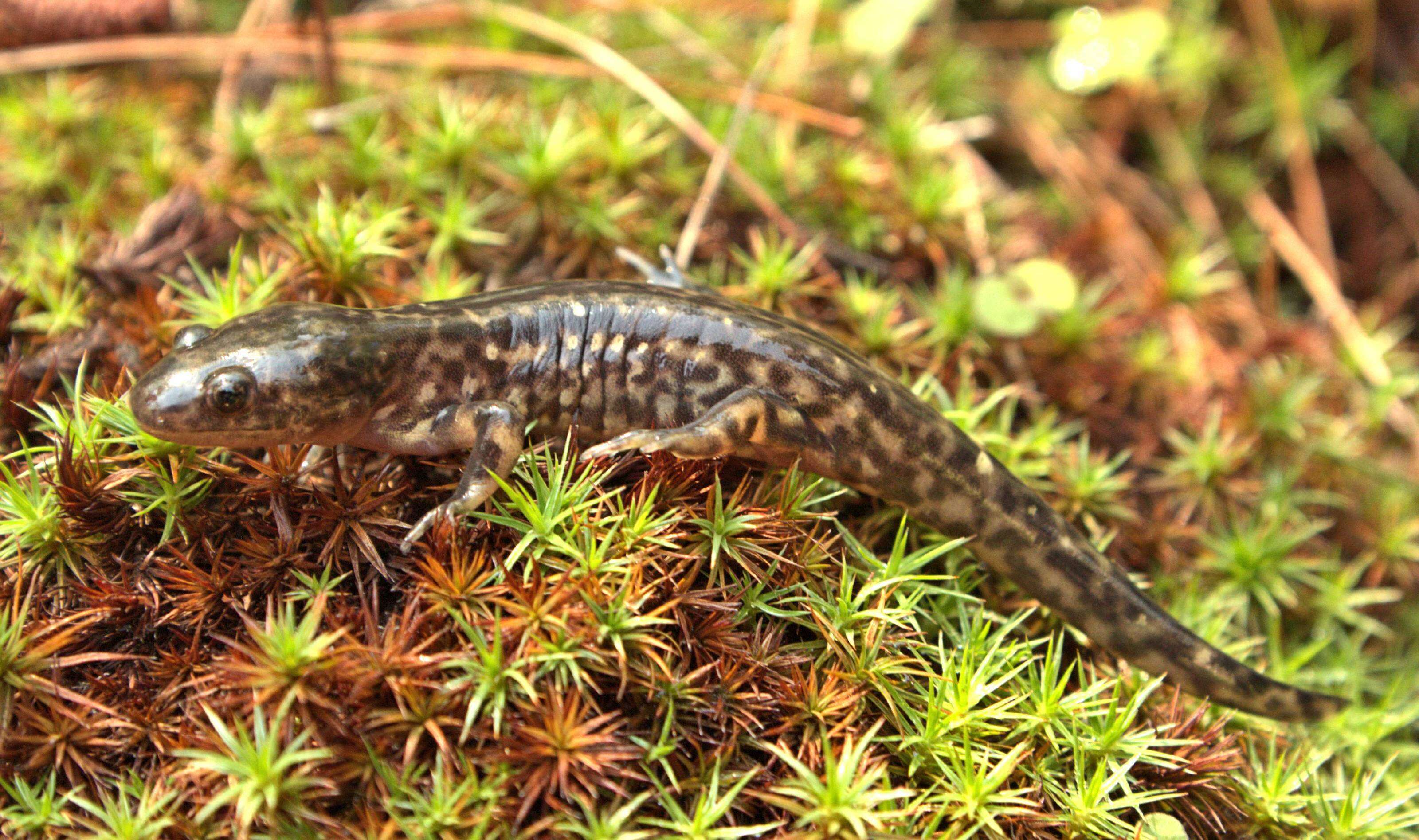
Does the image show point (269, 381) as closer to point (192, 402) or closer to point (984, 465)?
point (192, 402)

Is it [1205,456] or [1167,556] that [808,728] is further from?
[1205,456]

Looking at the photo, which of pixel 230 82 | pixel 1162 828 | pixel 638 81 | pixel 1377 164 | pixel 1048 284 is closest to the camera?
pixel 1162 828

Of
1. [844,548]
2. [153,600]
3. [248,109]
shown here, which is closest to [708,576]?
[844,548]

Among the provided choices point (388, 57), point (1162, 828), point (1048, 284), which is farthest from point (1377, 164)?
point (388, 57)

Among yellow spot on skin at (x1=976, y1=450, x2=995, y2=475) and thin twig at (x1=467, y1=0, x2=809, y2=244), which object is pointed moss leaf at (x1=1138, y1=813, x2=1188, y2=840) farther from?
thin twig at (x1=467, y1=0, x2=809, y2=244)

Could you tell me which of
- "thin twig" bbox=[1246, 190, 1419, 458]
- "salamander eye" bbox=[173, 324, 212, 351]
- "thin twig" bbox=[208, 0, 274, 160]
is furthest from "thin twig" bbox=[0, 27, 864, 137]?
"thin twig" bbox=[1246, 190, 1419, 458]

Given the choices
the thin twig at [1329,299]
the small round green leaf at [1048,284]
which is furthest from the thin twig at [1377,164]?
the small round green leaf at [1048,284]
